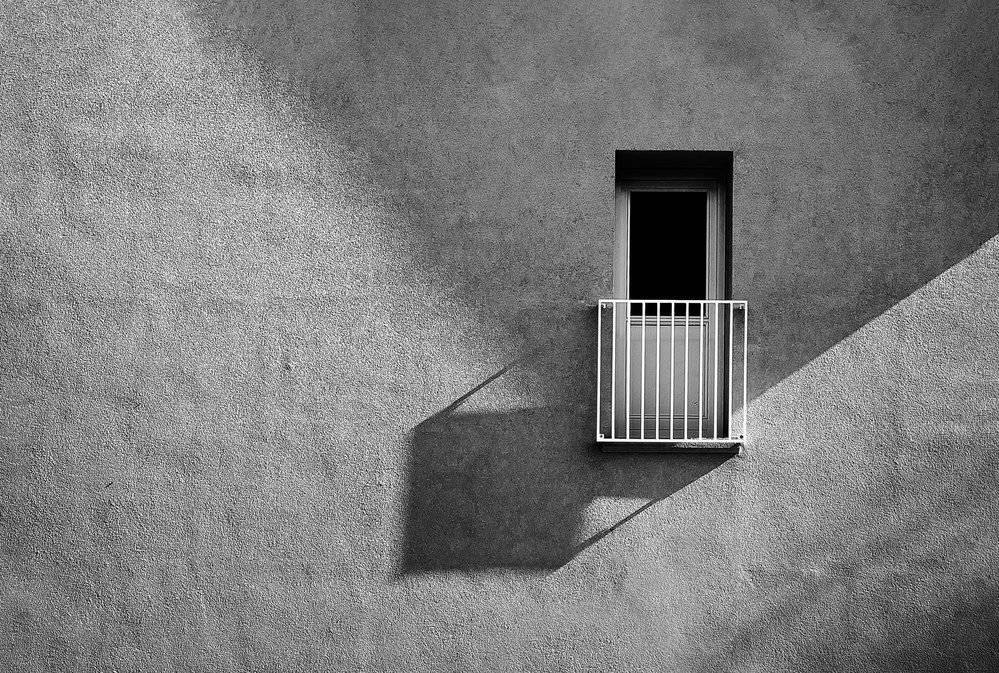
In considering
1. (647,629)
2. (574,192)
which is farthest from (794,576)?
(574,192)

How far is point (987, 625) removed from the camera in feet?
16.2

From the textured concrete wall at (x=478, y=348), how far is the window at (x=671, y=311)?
0.15 metres

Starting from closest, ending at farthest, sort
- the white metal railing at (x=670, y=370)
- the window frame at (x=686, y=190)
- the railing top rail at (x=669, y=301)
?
the railing top rail at (x=669, y=301) → the white metal railing at (x=670, y=370) → the window frame at (x=686, y=190)

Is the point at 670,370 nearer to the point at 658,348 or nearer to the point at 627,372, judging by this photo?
the point at 658,348

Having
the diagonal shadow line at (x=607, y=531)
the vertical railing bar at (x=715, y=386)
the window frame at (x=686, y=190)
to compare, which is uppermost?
the window frame at (x=686, y=190)

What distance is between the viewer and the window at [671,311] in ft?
16.5

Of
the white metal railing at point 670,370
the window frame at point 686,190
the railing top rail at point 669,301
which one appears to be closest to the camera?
the railing top rail at point 669,301

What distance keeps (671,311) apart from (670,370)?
12.9 inches

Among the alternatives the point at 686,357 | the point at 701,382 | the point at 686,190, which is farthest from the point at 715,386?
the point at 686,190

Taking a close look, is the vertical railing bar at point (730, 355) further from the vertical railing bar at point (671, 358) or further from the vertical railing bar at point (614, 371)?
the vertical railing bar at point (614, 371)

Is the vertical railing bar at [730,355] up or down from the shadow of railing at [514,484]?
up

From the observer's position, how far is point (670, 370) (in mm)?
5109

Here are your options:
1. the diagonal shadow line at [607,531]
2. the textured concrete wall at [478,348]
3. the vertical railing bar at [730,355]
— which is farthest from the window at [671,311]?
the diagonal shadow line at [607,531]

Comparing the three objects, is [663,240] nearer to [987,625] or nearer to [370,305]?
[370,305]
